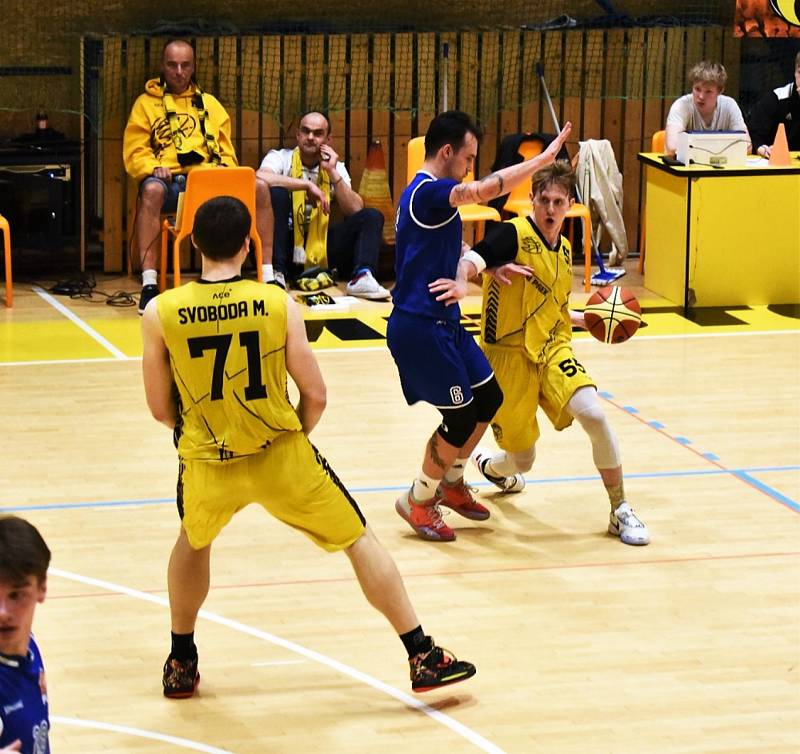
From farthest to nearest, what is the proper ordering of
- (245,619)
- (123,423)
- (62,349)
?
1. (62,349)
2. (123,423)
3. (245,619)

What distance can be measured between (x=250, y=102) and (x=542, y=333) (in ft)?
23.8

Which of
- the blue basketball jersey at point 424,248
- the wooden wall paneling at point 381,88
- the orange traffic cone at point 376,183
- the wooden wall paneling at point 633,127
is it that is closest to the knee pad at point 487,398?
the blue basketball jersey at point 424,248

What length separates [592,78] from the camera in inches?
581

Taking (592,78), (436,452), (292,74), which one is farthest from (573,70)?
(436,452)

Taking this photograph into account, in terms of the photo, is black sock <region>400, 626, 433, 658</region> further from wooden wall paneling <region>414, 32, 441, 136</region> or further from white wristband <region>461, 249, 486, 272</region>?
wooden wall paneling <region>414, 32, 441, 136</region>

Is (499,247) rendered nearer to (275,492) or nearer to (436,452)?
(436,452)

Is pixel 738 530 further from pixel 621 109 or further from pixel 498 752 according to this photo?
pixel 621 109

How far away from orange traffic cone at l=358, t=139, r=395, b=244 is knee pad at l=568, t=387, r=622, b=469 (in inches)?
273

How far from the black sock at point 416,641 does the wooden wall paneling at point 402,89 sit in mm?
8965

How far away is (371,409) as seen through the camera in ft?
32.8

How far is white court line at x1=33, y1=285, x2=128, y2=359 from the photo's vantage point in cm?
1154

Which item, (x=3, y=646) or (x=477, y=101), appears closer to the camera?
(x=3, y=646)

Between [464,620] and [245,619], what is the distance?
888mm

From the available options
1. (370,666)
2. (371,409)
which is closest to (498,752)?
(370,666)
